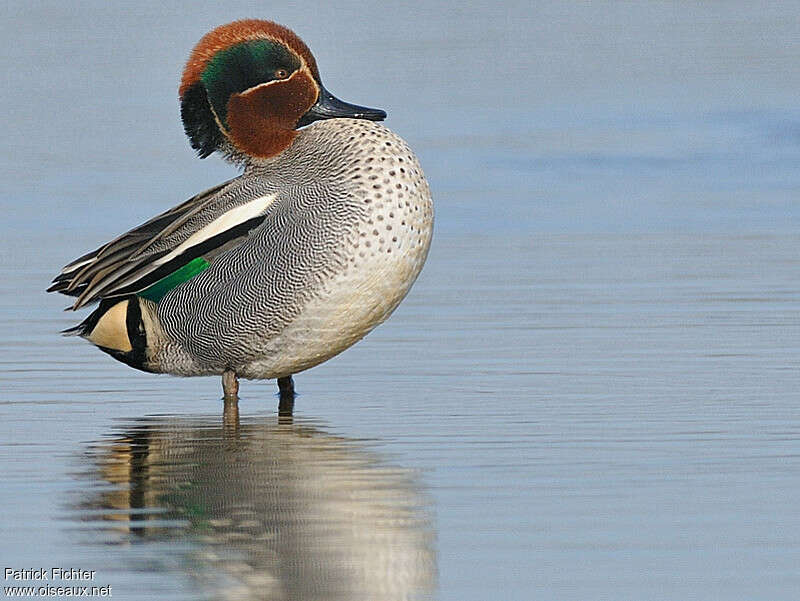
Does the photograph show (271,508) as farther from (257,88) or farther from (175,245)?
(257,88)

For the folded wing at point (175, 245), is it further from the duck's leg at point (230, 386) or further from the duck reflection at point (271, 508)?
the duck reflection at point (271, 508)

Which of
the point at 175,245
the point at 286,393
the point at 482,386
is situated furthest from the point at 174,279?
the point at 482,386

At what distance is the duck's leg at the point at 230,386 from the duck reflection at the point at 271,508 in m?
0.35

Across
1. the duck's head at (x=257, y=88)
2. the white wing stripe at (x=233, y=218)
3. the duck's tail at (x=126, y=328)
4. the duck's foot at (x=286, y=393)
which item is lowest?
the duck's foot at (x=286, y=393)

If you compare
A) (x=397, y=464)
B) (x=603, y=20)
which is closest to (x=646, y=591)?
(x=397, y=464)

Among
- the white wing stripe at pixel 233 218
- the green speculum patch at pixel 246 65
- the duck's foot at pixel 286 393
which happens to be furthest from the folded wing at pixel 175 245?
the duck's foot at pixel 286 393

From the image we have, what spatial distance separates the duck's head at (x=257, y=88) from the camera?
838 cm

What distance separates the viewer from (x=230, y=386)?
8.14 m

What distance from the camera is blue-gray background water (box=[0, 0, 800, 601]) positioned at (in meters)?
5.61

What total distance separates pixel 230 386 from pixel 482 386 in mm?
988

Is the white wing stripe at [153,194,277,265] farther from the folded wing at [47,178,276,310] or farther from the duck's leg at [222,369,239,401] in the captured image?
the duck's leg at [222,369,239,401]

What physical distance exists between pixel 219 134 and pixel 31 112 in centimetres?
877

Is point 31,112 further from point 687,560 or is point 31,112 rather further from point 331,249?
point 687,560

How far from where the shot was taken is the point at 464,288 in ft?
33.8
